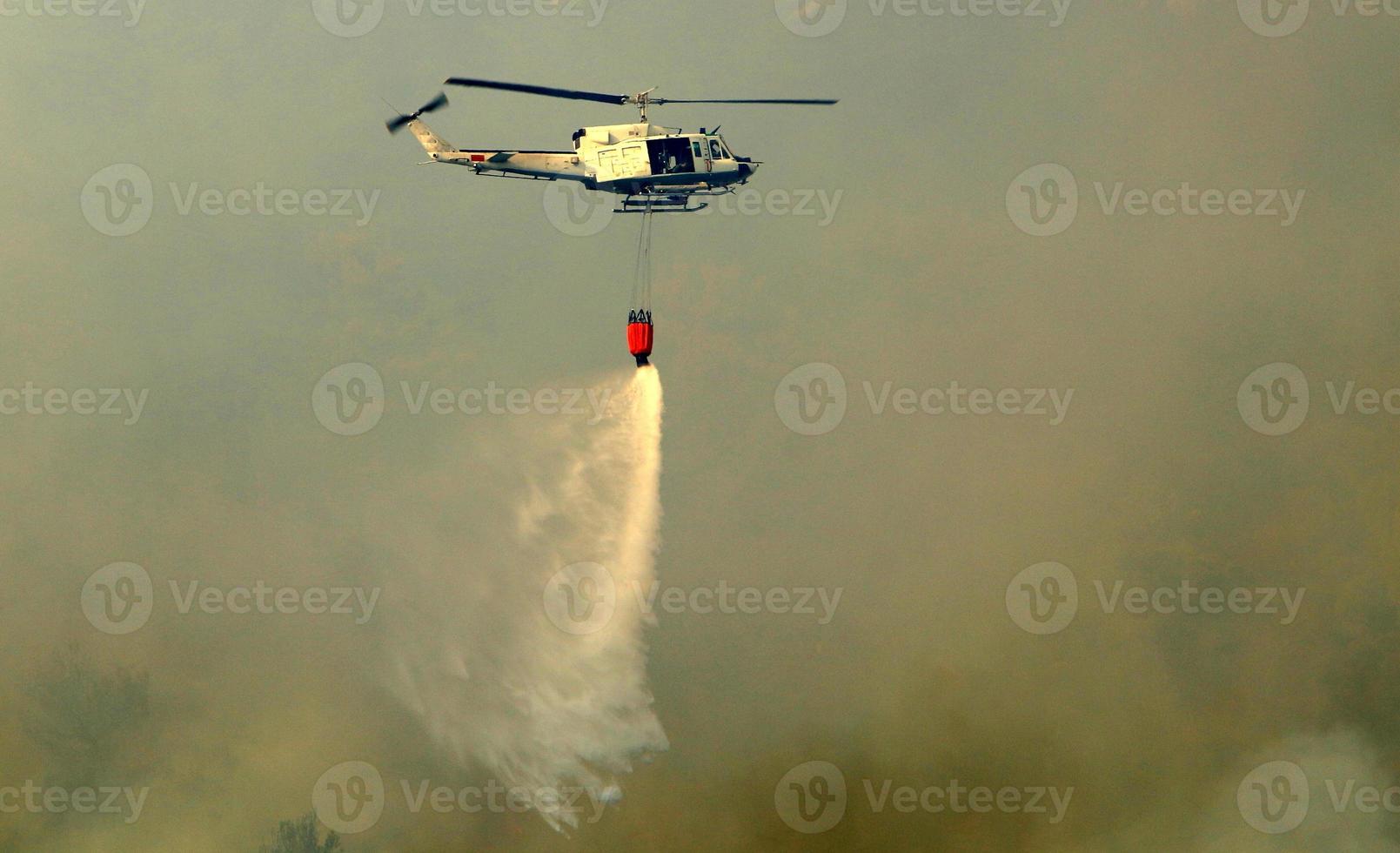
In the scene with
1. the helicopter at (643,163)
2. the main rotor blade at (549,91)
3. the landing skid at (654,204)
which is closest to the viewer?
the main rotor blade at (549,91)

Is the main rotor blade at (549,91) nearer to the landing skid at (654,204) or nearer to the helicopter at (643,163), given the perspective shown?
the helicopter at (643,163)

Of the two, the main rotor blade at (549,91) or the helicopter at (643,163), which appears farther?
the helicopter at (643,163)

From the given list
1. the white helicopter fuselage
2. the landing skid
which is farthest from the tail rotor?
the landing skid

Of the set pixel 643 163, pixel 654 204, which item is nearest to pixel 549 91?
pixel 643 163

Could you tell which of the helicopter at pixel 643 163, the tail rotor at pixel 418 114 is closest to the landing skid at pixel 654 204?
the helicopter at pixel 643 163

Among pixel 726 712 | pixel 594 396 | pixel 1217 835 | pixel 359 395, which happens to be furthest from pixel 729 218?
pixel 1217 835

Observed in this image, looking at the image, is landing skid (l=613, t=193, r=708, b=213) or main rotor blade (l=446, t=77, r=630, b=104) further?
landing skid (l=613, t=193, r=708, b=213)

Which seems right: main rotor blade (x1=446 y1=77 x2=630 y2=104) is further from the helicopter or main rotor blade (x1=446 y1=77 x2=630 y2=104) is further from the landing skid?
the landing skid

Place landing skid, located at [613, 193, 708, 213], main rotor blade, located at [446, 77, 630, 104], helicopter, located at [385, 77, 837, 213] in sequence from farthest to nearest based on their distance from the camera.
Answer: landing skid, located at [613, 193, 708, 213]
helicopter, located at [385, 77, 837, 213]
main rotor blade, located at [446, 77, 630, 104]

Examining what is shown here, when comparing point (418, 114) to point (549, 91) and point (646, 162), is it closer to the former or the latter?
point (549, 91)
